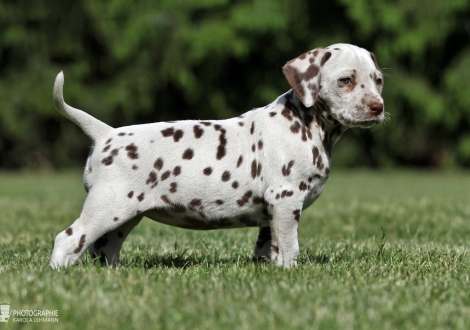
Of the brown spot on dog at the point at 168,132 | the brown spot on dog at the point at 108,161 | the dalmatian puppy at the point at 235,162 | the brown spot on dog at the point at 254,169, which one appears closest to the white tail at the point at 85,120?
the dalmatian puppy at the point at 235,162

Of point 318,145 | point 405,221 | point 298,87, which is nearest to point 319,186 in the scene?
point 318,145

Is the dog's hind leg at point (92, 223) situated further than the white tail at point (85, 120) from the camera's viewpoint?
No

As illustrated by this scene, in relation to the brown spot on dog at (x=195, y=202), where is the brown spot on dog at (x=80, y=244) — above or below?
below

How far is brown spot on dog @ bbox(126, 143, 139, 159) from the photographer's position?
15.1ft

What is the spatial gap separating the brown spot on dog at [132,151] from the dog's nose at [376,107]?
1.68 m

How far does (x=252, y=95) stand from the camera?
28.5 m

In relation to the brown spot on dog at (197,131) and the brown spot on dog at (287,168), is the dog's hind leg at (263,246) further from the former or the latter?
the brown spot on dog at (197,131)

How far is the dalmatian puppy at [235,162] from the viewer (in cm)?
454

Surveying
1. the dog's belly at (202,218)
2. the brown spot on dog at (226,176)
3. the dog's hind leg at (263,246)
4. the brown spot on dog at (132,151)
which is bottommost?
the dog's hind leg at (263,246)

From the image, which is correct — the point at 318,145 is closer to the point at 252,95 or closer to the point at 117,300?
the point at 117,300

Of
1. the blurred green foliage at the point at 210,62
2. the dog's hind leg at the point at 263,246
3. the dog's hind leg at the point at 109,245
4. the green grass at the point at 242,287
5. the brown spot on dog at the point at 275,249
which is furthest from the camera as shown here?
the blurred green foliage at the point at 210,62

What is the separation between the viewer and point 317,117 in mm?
4863

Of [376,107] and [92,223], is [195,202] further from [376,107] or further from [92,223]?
[376,107]

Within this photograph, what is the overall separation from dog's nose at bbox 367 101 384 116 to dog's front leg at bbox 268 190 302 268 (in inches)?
32.1
